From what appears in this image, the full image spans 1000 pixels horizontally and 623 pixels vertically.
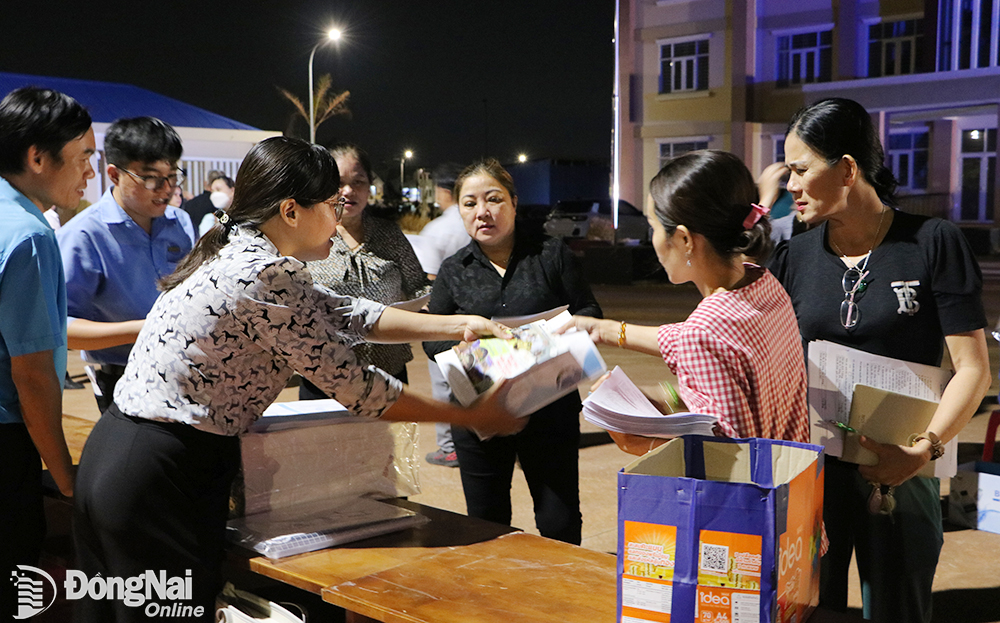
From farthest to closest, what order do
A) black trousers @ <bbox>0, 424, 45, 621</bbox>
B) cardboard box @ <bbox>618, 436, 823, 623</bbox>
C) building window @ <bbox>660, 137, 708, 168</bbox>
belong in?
building window @ <bbox>660, 137, 708, 168</bbox>, black trousers @ <bbox>0, 424, 45, 621</bbox>, cardboard box @ <bbox>618, 436, 823, 623</bbox>

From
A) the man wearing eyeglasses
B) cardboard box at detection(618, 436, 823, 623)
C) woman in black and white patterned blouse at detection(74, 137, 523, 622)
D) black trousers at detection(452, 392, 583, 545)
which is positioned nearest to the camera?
cardboard box at detection(618, 436, 823, 623)

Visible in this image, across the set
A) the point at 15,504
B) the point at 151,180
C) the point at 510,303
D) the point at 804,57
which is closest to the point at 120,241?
the point at 151,180

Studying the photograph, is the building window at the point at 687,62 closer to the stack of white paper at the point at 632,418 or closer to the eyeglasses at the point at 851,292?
the eyeglasses at the point at 851,292

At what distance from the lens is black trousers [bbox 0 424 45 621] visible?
2150 millimetres

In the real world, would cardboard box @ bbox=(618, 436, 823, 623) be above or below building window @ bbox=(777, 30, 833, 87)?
below

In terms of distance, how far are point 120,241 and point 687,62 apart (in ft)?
20.5

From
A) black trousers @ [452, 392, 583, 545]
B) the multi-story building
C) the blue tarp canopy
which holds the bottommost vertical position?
black trousers @ [452, 392, 583, 545]

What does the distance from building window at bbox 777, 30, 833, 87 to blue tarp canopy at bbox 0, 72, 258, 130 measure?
17150mm

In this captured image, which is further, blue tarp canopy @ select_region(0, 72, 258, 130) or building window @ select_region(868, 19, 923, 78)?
blue tarp canopy @ select_region(0, 72, 258, 130)

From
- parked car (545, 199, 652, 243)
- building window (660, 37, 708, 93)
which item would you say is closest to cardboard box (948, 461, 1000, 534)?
building window (660, 37, 708, 93)

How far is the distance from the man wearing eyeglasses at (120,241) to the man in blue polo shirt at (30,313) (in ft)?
1.89

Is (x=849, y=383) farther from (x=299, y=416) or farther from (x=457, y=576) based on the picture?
(x=299, y=416)

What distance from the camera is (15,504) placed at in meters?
2.17

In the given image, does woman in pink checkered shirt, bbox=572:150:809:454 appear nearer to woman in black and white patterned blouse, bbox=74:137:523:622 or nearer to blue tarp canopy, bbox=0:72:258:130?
woman in black and white patterned blouse, bbox=74:137:523:622
